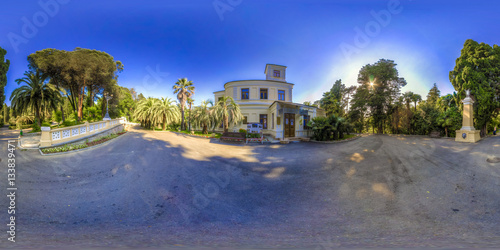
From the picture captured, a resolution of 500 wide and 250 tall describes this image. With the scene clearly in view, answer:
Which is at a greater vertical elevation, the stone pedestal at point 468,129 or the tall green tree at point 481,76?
the tall green tree at point 481,76

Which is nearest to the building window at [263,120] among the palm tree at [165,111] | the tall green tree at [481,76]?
the palm tree at [165,111]

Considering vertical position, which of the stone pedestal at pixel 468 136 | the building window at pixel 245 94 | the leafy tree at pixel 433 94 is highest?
the leafy tree at pixel 433 94

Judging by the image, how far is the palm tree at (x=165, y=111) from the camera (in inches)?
790

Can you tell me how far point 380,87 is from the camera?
23281 millimetres

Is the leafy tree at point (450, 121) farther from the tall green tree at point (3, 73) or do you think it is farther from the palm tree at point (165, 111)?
the tall green tree at point (3, 73)

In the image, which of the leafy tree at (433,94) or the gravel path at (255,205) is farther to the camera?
the leafy tree at (433,94)

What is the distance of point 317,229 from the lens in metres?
2.94

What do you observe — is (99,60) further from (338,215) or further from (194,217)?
(338,215)

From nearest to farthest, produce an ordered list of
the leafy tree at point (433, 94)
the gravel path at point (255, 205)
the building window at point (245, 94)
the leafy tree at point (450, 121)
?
1. the gravel path at point (255, 205)
2. the leafy tree at point (450, 121)
3. the building window at point (245, 94)
4. the leafy tree at point (433, 94)

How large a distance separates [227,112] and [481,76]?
20.9 metres

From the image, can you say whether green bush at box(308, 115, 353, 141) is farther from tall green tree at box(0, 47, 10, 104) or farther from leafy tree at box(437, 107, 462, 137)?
tall green tree at box(0, 47, 10, 104)

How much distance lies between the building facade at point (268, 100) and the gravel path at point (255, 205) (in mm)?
11601

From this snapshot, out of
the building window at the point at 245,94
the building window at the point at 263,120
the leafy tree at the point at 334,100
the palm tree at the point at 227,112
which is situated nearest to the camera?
the palm tree at the point at 227,112

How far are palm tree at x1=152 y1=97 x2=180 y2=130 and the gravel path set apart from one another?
47.6ft
